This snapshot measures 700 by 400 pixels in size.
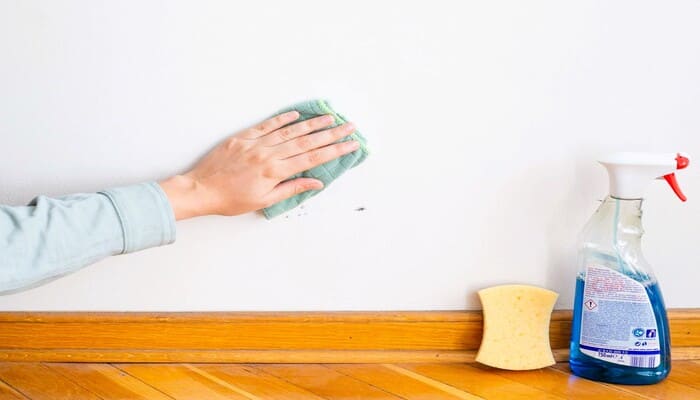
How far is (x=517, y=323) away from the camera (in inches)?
43.6

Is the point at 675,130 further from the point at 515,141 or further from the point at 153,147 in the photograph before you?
the point at 153,147

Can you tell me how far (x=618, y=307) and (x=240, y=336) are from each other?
45 cm

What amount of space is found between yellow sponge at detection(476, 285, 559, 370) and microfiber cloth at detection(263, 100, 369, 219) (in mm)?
229

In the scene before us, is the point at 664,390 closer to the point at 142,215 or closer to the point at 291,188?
the point at 291,188

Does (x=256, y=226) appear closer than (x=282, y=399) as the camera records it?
No

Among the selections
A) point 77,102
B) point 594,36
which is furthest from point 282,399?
point 594,36

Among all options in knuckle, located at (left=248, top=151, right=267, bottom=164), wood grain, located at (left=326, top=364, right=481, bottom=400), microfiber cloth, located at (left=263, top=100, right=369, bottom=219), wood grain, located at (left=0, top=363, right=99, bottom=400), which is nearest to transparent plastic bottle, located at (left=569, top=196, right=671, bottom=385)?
wood grain, located at (left=326, top=364, right=481, bottom=400)

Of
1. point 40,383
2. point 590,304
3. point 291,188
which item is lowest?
point 40,383

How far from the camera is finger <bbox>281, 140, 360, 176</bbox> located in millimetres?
1052

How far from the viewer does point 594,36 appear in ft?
3.58

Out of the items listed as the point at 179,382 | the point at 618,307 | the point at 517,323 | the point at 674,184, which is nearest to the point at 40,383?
the point at 179,382

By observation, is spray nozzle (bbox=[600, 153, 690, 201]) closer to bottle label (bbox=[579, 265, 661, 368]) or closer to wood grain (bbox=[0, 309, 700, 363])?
bottle label (bbox=[579, 265, 661, 368])

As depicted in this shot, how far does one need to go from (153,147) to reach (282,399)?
0.34 metres

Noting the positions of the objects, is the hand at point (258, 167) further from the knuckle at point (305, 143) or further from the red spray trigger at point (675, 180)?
the red spray trigger at point (675, 180)
